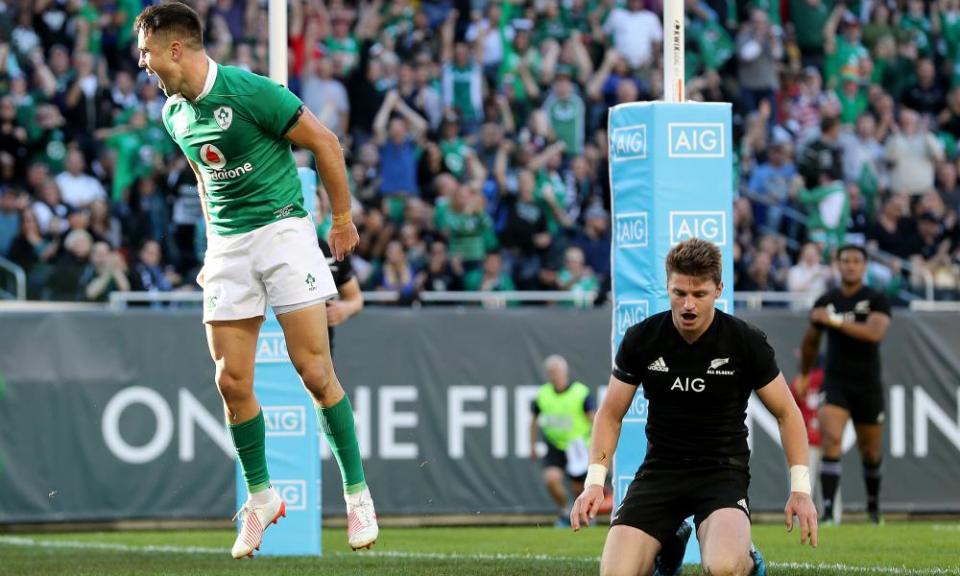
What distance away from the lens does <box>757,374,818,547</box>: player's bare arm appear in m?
7.35

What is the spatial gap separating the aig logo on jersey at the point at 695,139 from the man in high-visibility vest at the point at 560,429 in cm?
674

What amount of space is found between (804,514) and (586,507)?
36.7 inches

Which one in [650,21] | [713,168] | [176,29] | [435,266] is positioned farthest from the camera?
[650,21]

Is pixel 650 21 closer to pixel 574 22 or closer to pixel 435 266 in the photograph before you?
pixel 574 22

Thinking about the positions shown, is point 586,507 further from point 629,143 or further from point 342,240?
point 629,143

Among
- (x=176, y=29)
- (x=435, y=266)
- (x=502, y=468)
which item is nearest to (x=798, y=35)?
(x=435, y=266)

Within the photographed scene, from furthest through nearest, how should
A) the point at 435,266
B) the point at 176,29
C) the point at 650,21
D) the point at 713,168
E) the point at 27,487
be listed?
1. the point at 650,21
2. the point at 435,266
3. the point at 27,487
4. the point at 713,168
5. the point at 176,29

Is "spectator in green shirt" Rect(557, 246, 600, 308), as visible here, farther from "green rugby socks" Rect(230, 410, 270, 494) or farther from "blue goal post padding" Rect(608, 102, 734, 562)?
"green rugby socks" Rect(230, 410, 270, 494)

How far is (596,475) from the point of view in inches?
300

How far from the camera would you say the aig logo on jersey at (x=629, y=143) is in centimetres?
1012

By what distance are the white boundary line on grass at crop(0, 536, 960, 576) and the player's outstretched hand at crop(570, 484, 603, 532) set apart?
2454 mm

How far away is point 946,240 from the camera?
19.9 meters

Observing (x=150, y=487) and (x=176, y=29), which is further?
(x=150, y=487)

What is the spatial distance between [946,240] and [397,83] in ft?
22.0
